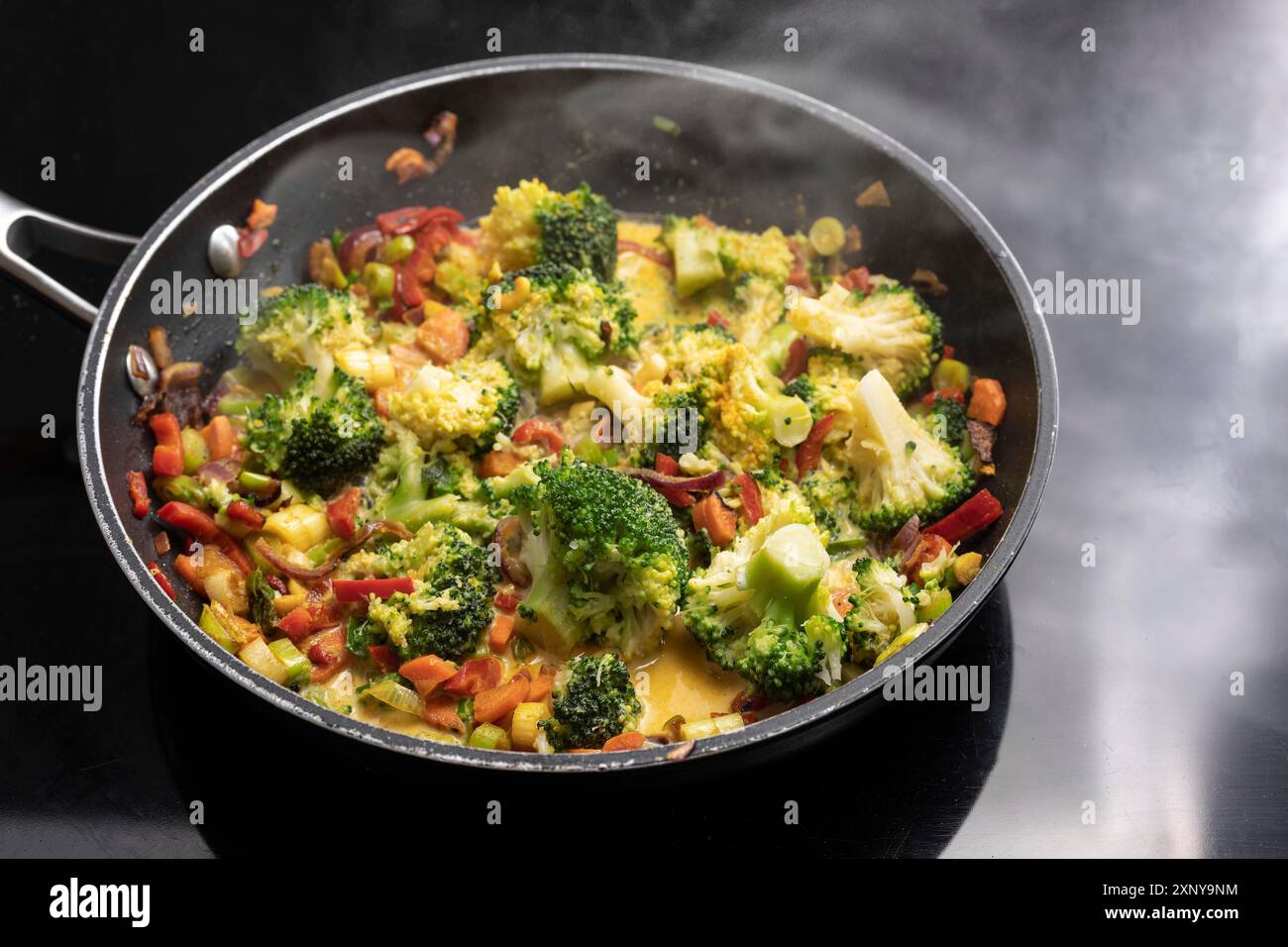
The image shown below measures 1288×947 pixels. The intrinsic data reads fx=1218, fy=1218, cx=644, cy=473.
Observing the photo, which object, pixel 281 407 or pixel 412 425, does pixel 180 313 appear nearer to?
pixel 281 407

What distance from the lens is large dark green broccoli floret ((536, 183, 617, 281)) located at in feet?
12.6

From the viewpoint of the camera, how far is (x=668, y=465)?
3.41 meters

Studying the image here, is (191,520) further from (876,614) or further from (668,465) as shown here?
(876,614)

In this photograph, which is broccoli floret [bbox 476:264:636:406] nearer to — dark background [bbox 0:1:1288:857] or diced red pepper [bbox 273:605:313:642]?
diced red pepper [bbox 273:605:313:642]

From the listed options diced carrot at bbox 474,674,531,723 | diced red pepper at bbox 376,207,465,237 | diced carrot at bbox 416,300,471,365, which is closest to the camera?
diced carrot at bbox 474,674,531,723

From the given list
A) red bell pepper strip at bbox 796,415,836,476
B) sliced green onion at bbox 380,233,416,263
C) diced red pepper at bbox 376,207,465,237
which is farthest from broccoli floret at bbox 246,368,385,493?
red bell pepper strip at bbox 796,415,836,476

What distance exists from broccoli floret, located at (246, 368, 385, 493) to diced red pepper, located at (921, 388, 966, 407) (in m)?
1.61

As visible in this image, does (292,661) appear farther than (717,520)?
No

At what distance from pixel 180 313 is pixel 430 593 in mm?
1318

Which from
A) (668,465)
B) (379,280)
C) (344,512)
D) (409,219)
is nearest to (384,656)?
(344,512)

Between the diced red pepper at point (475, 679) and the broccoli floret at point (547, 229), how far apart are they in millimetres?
1382

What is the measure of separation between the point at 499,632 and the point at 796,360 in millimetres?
1246
